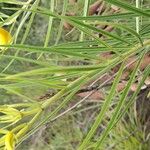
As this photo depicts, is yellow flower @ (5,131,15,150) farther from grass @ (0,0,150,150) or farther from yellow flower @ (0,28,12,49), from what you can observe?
yellow flower @ (0,28,12,49)

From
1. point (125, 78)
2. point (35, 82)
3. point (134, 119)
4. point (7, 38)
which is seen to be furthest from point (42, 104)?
point (134, 119)

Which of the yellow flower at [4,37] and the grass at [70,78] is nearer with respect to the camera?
the grass at [70,78]

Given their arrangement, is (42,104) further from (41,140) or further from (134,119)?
(41,140)

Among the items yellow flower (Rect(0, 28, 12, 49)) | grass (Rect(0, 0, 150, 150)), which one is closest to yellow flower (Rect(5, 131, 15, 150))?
grass (Rect(0, 0, 150, 150))

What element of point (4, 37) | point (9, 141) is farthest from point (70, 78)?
point (9, 141)

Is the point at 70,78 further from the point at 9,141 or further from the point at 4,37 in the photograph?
the point at 9,141

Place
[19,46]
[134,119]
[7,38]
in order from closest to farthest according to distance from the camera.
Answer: [19,46] → [7,38] → [134,119]

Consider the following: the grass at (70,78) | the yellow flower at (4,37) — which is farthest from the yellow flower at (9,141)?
the yellow flower at (4,37)

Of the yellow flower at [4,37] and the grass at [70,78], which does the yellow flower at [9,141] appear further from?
the yellow flower at [4,37]
